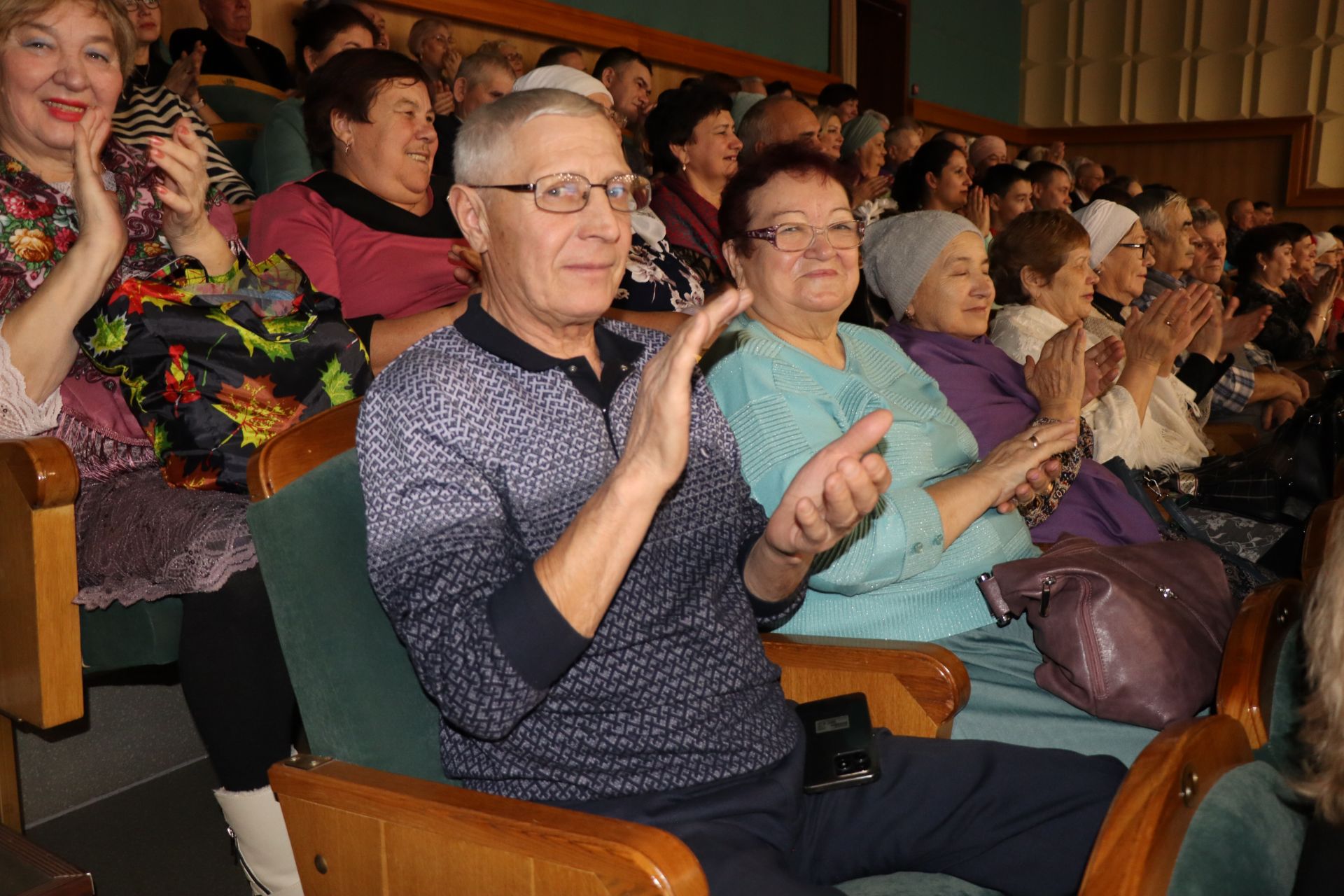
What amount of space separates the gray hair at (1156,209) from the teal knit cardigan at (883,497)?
280 cm

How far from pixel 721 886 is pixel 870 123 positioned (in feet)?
15.8

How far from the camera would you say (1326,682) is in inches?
39.9

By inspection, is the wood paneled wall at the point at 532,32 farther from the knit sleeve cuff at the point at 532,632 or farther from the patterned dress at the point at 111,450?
the knit sleeve cuff at the point at 532,632

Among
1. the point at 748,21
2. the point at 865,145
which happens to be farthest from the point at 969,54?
the point at 865,145

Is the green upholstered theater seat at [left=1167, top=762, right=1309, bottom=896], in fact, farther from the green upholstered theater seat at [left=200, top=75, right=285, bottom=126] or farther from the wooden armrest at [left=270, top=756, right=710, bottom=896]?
the green upholstered theater seat at [left=200, top=75, right=285, bottom=126]

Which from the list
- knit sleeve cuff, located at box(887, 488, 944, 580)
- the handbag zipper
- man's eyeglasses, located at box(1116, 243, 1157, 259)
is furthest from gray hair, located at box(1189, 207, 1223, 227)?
knit sleeve cuff, located at box(887, 488, 944, 580)

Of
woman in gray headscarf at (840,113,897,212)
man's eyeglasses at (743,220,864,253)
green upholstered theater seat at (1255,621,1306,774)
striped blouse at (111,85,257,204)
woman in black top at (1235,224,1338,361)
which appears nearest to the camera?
green upholstered theater seat at (1255,621,1306,774)

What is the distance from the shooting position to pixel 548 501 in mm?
1171

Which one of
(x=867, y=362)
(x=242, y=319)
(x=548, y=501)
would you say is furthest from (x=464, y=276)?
(x=548, y=501)

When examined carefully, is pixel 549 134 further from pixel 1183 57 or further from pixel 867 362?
pixel 1183 57

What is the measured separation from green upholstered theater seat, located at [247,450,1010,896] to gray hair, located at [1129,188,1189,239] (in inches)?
139

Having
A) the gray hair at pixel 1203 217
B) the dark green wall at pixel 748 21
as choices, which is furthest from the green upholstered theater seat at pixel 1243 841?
the dark green wall at pixel 748 21

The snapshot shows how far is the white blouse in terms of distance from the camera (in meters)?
2.63

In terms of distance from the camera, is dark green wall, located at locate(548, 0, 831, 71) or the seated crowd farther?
dark green wall, located at locate(548, 0, 831, 71)
